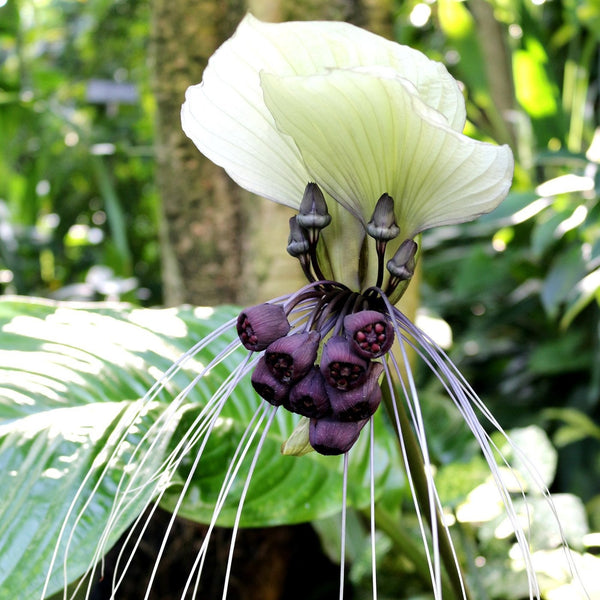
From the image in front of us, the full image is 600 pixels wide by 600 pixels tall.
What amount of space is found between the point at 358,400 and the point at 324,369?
0.10 feet

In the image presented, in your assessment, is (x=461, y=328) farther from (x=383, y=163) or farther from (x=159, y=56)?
(x=383, y=163)

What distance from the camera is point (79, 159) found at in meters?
2.73

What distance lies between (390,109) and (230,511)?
528 mm

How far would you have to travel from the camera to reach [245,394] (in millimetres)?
887

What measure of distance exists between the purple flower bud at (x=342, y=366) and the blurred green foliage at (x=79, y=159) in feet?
4.18

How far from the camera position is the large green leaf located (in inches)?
24.4

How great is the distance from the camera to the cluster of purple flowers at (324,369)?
1.42 feet

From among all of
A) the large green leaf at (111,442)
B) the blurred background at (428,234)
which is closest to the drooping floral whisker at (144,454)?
the large green leaf at (111,442)

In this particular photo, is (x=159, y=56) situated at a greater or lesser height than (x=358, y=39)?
greater

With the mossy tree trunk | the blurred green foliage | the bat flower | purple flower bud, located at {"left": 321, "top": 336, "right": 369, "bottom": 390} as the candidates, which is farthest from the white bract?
the blurred green foliage

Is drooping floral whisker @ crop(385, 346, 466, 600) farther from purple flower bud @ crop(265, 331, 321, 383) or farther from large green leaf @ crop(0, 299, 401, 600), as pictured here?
large green leaf @ crop(0, 299, 401, 600)

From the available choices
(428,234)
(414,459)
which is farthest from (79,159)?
(414,459)

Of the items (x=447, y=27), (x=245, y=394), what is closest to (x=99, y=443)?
(x=245, y=394)

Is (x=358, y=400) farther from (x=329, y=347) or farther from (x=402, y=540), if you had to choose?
(x=402, y=540)
